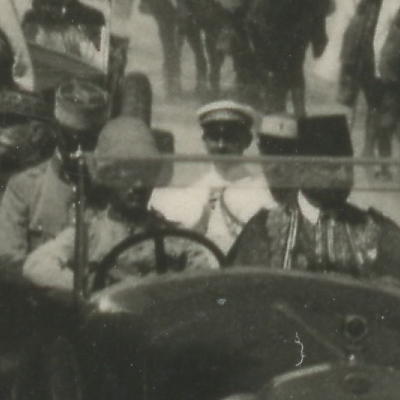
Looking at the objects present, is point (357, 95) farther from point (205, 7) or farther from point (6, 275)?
point (6, 275)

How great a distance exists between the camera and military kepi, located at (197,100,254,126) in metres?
4.11

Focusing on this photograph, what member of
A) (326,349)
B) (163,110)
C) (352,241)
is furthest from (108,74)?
(326,349)

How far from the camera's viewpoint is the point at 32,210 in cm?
404

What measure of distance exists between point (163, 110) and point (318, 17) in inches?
34.1

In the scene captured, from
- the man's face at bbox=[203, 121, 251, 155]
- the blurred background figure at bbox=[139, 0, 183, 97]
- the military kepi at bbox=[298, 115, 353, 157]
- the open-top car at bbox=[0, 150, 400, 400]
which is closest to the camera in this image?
the open-top car at bbox=[0, 150, 400, 400]

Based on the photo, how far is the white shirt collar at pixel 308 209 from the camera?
3.45 m

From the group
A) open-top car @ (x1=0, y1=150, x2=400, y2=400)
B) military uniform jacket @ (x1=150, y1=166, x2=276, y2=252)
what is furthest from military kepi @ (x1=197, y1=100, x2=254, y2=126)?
open-top car @ (x1=0, y1=150, x2=400, y2=400)

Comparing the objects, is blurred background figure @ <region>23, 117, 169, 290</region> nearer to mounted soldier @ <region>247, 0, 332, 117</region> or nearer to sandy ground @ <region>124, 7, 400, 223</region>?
sandy ground @ <region>124, 7, 400, 223</region>

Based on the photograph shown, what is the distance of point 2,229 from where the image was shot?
398cm

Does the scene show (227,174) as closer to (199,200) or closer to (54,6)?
(199,200)

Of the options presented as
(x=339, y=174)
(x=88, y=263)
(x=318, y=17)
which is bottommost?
(x=88, y=263)

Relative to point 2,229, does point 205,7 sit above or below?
above

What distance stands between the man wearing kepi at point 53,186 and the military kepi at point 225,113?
1.23 ft

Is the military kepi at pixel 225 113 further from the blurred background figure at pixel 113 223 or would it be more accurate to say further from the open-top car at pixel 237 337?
the open-top car at pixel 237 337
